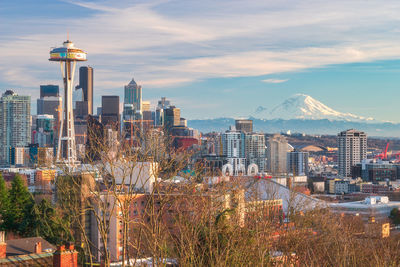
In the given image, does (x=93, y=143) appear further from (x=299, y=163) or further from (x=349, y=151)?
(x=349, y=151)

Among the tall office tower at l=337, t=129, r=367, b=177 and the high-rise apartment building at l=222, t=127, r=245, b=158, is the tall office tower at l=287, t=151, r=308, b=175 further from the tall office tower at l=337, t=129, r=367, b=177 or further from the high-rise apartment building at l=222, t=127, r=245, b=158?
the high-rise apartment building at l=222, t=127, r=245, b=158

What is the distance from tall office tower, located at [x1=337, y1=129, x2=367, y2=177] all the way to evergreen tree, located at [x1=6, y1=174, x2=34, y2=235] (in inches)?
5504

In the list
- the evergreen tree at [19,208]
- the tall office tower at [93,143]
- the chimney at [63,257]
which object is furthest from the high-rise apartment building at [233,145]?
the chimney at [63,257]

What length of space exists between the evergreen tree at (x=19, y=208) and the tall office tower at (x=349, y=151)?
140m

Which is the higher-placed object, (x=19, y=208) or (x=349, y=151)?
(x=349, y=151)

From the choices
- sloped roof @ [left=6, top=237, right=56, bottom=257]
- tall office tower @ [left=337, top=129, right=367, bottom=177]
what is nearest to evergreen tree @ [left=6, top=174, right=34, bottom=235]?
sloped roof @ [left=6, top=237, right=56, bottom=257]

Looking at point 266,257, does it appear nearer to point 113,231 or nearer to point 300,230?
point 300,230

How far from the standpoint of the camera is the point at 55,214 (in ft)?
102

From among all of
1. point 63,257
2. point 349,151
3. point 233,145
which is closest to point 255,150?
A: point 233,145

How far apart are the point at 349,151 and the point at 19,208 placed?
145 metres

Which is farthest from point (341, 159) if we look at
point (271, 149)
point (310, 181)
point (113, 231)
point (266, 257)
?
point (266, 257)

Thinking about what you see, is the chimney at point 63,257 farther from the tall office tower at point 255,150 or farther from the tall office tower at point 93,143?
the tall office tower at point 255,150

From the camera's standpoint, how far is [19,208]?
3634 centimetres

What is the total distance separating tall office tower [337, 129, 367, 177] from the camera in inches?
6781
